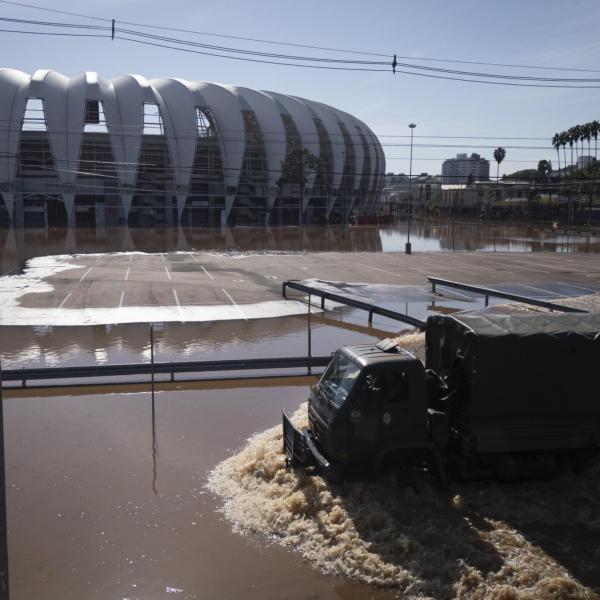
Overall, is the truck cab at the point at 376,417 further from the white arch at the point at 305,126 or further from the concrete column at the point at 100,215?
the white arch at the point at 305,126

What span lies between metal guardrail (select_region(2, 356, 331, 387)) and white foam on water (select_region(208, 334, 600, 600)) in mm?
4692

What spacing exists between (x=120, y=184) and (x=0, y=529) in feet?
256

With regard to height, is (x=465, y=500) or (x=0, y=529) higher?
(x=0, y=529)

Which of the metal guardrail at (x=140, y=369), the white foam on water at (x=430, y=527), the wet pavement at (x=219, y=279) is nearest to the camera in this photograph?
the white foam on water at (x=430, y=527)

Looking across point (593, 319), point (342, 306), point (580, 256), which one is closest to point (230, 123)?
point (580, 256)

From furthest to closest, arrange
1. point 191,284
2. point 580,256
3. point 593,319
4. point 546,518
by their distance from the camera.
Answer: point 580,256
point 191,284
point 593,319
point 546,518

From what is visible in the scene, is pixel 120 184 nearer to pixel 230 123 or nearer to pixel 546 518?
pixel 230 123

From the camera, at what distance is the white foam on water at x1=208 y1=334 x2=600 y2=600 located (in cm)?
754

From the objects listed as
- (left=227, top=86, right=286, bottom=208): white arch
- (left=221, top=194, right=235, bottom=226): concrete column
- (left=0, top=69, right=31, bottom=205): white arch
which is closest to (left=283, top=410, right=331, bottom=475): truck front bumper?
(left=0, top=69, right=31, bottom=205): white arch

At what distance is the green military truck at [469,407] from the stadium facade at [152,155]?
228ft

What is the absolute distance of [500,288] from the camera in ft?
102

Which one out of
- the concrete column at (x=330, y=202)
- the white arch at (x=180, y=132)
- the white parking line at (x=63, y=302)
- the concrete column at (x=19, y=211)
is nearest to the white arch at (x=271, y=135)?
the white arch at (x=180, y=132)

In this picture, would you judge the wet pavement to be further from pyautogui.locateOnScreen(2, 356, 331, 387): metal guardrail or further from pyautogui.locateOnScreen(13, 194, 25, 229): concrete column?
pyautogui.locateOnScreen(13, 194, 25, 229): concrete column

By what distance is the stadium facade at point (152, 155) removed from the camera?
7775cm
